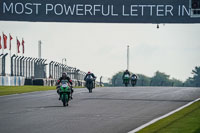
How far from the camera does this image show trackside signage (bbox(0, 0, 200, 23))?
105 ft

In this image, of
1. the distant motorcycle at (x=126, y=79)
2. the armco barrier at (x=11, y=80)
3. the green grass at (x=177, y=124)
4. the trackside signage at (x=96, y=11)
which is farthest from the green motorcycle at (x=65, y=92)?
the distant motorcycle at (x=126, y=79)

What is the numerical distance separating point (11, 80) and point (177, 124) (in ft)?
120

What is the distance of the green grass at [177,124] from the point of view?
11.9 meters

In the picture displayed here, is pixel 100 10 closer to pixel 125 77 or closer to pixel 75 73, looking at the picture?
pixel 125 77

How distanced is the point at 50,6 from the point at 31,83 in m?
20.4

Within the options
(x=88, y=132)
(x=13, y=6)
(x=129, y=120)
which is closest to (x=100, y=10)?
(x=13, y=6)

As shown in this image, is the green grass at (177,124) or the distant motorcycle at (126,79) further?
the distant motorcycle at (126,79)

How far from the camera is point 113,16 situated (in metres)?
32.3

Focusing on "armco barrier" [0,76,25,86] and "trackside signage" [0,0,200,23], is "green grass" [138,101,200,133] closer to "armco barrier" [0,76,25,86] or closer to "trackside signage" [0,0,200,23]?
"trackside signage" [0,0,200,23]

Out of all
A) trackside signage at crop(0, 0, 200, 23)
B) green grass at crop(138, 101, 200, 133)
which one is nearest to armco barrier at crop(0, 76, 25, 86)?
trackside signage at crop(0, 0, 200, 23)

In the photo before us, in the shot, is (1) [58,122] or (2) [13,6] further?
(2) [13,6]

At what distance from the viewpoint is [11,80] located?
159 ft

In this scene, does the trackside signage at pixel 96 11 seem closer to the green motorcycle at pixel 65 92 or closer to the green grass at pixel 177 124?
the green motorcycle at pixel 65 92

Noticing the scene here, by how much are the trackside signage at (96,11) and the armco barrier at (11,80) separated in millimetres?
14715
